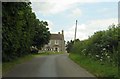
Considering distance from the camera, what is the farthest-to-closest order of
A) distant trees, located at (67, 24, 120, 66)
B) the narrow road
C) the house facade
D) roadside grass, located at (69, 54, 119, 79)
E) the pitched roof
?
1. the pitched roof
2. the house facade
3. distant trees, located at (67, 24, 120, 66)
4. the narrow road
5. roadside grass, located at (69, 54, 119, 79)

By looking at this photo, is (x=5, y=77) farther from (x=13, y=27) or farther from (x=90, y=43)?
(x=90, y=43)

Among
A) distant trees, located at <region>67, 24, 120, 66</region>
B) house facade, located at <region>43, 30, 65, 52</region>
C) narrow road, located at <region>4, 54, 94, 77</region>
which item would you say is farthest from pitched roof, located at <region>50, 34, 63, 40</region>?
narrow road, located at <region>4, 54, 94, 77</region>

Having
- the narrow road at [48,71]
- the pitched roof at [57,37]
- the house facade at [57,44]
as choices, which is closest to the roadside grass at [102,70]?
the narrow road at [48,71]

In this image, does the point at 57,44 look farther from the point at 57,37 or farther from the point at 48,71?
the point at 48,71

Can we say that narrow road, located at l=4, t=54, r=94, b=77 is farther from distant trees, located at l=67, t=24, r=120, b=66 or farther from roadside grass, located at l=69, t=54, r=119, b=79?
distant trees, located at l=67, t=24, r=120, b=66

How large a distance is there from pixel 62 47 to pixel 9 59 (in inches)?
4151

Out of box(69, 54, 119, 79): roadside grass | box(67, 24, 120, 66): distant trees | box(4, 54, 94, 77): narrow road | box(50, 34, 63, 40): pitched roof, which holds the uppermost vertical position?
box(50, 34, 63, 40): pitched roof

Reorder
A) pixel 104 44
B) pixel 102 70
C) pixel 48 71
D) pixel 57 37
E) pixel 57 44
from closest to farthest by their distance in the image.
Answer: pixel 102 70 < pixel 48 71 < pixel 104 44 < pixel 57 44 < pixel 57 37

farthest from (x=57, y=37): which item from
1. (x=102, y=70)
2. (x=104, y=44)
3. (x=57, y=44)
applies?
(x=102, y=70)

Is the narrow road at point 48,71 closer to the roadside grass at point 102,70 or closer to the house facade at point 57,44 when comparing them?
the roadside grass at point 102,70

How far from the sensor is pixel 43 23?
94.6 meters

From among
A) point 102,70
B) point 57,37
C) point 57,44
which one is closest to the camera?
point 102,70

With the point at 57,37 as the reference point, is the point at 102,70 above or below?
below

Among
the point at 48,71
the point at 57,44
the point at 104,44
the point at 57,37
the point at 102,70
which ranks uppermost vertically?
the point at 57,37
